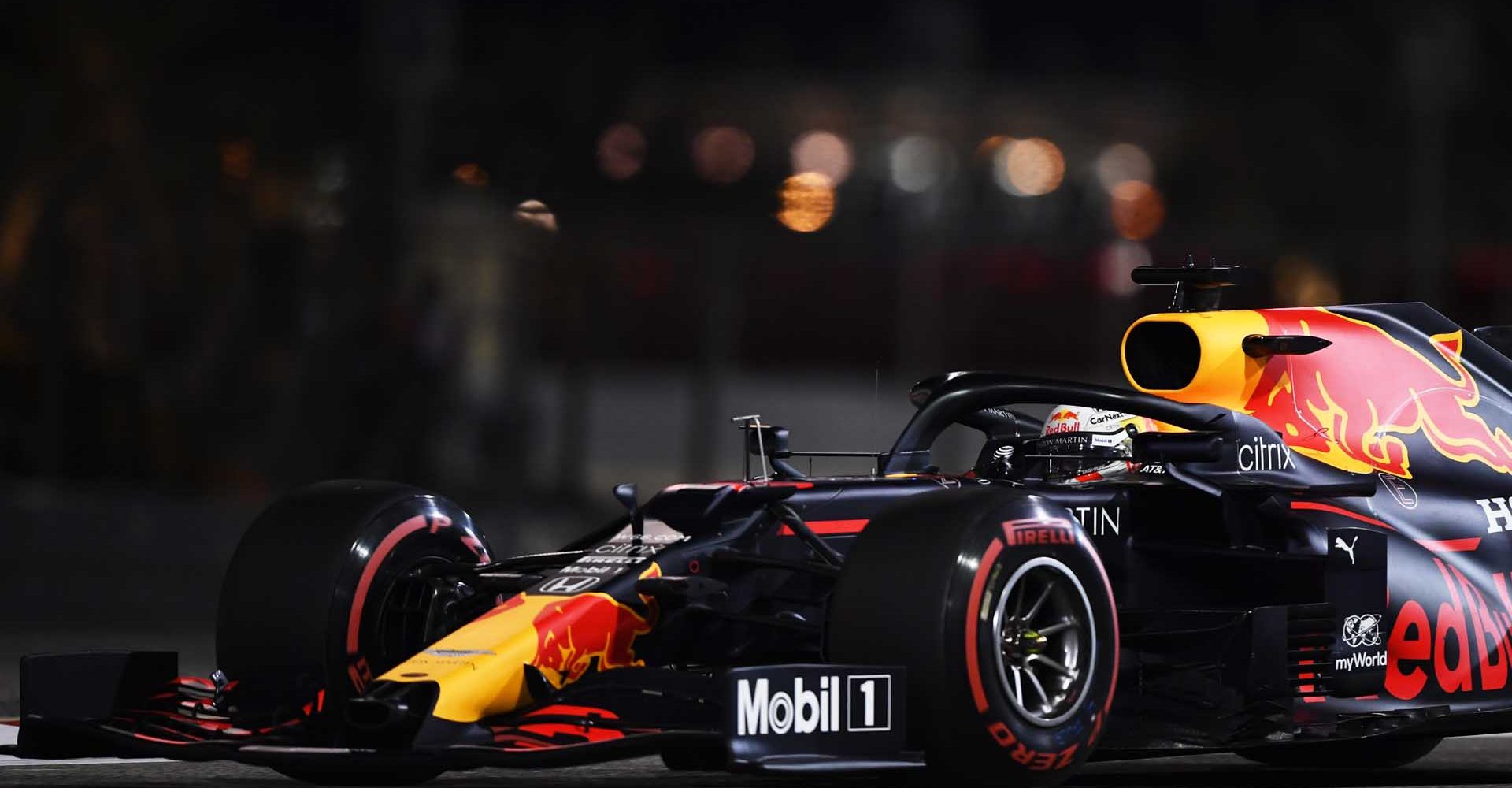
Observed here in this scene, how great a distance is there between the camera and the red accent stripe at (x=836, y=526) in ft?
25.8

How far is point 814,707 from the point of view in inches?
264

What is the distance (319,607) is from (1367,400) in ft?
12.0

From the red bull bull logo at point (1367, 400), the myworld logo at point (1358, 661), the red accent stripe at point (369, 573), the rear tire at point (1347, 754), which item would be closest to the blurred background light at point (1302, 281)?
the red bull bull logo at point (1367, 400)

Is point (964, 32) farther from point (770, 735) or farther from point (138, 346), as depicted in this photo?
point (770, 735)

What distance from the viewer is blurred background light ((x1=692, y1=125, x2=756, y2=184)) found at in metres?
17.6

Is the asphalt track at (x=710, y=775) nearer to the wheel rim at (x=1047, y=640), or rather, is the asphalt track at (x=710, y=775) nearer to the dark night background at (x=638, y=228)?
the wheel rim at (x=1047, y=640)

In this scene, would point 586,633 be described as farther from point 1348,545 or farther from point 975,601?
point 1348,545

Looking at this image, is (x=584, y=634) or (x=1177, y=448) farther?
(x=1177, y=448)

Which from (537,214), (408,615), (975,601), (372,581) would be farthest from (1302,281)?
(975,601)

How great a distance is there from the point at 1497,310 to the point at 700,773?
11748mm

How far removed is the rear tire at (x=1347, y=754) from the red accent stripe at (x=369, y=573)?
3.25 metres

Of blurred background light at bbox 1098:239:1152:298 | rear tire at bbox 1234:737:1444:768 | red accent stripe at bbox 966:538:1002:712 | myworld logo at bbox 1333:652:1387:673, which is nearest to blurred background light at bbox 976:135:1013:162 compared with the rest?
blurred background light at bbox 1098:239:1152:298

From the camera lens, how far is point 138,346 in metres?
18.6

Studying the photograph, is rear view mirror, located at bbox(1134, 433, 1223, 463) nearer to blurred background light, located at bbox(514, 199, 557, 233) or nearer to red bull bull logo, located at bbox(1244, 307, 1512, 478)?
red bull bull logo, located at bbox(1244, 307, 1512, 478)
